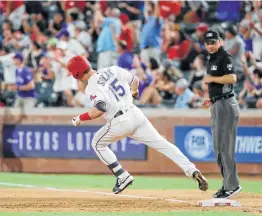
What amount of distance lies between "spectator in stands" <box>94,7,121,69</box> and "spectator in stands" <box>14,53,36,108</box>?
1.76 metres

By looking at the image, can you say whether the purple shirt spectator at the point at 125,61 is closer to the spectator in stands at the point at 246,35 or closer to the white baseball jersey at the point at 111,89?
the spectator in stands at the point at 246,35

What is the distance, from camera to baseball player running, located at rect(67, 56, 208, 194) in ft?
35.6

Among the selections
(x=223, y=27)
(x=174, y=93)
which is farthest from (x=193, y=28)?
(x=174, y=93)

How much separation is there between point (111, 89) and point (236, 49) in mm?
6432

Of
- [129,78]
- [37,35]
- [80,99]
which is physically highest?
[37,35]

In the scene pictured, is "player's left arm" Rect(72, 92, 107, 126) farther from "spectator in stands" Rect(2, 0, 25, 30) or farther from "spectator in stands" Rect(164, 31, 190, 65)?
"spectator in stands" Rect(2, 0, 25, 30)

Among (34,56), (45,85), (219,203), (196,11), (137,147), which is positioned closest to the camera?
(219,203)

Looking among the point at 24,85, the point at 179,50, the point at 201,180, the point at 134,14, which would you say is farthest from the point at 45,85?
the point at 201,180

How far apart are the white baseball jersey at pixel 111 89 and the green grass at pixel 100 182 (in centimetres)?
283

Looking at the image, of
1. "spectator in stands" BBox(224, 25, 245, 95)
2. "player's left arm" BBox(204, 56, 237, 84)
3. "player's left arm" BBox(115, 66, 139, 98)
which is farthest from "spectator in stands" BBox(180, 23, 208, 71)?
"player's left arm" BBox(204, 56, 237, 84)

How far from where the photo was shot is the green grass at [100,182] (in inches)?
537

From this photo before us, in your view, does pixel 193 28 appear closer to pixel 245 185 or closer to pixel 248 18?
pixel 248 18

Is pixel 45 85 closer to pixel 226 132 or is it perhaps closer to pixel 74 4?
pixel 74 4

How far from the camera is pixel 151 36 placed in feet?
61.8
